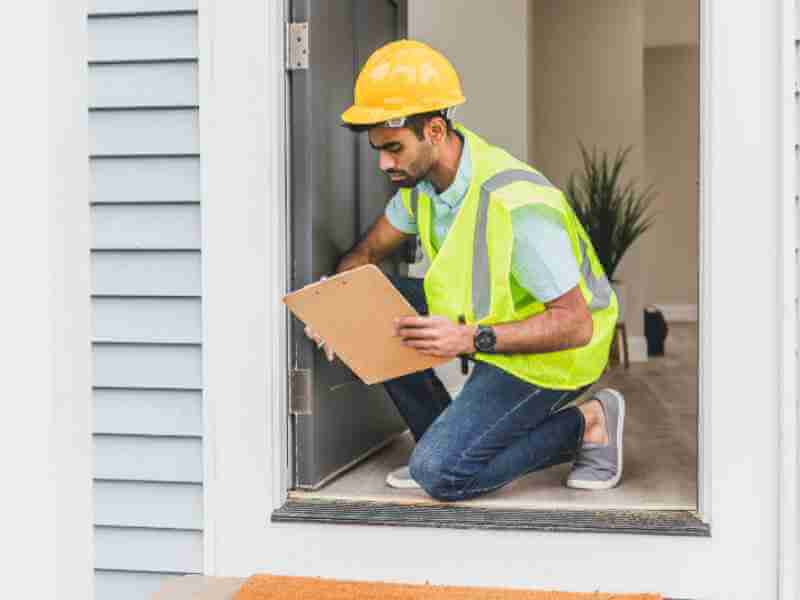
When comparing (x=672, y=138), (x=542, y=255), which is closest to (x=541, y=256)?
(x=542, y=255)

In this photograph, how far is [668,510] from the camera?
2461 mm

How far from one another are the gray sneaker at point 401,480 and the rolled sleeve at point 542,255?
620mm

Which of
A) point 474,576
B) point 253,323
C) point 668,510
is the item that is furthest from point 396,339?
point 668,510

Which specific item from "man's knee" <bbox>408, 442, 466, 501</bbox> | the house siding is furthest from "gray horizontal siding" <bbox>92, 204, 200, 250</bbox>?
"man's knee" <bbox>408, 442, 466, 501</bbox>

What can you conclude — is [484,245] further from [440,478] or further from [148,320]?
[148,320]

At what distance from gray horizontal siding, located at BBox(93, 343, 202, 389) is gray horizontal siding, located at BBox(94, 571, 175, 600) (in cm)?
50

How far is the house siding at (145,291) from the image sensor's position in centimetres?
256

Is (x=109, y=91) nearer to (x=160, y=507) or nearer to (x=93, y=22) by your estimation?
(x=93, y=22)

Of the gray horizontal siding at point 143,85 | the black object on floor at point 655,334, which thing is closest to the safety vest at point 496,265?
the gray horizontal siding at point 143,85

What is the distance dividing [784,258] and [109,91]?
1700mm

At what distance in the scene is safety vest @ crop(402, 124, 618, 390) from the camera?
2752mm

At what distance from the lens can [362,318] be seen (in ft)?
8.69

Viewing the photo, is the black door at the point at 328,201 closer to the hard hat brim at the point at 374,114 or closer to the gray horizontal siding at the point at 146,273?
the hard hat brim at the point at 374,114

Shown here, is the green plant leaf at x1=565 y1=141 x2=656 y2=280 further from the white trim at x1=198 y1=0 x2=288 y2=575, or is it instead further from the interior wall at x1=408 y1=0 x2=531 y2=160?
the white trim at x1=198 y1=0 x2=288 y2=575
